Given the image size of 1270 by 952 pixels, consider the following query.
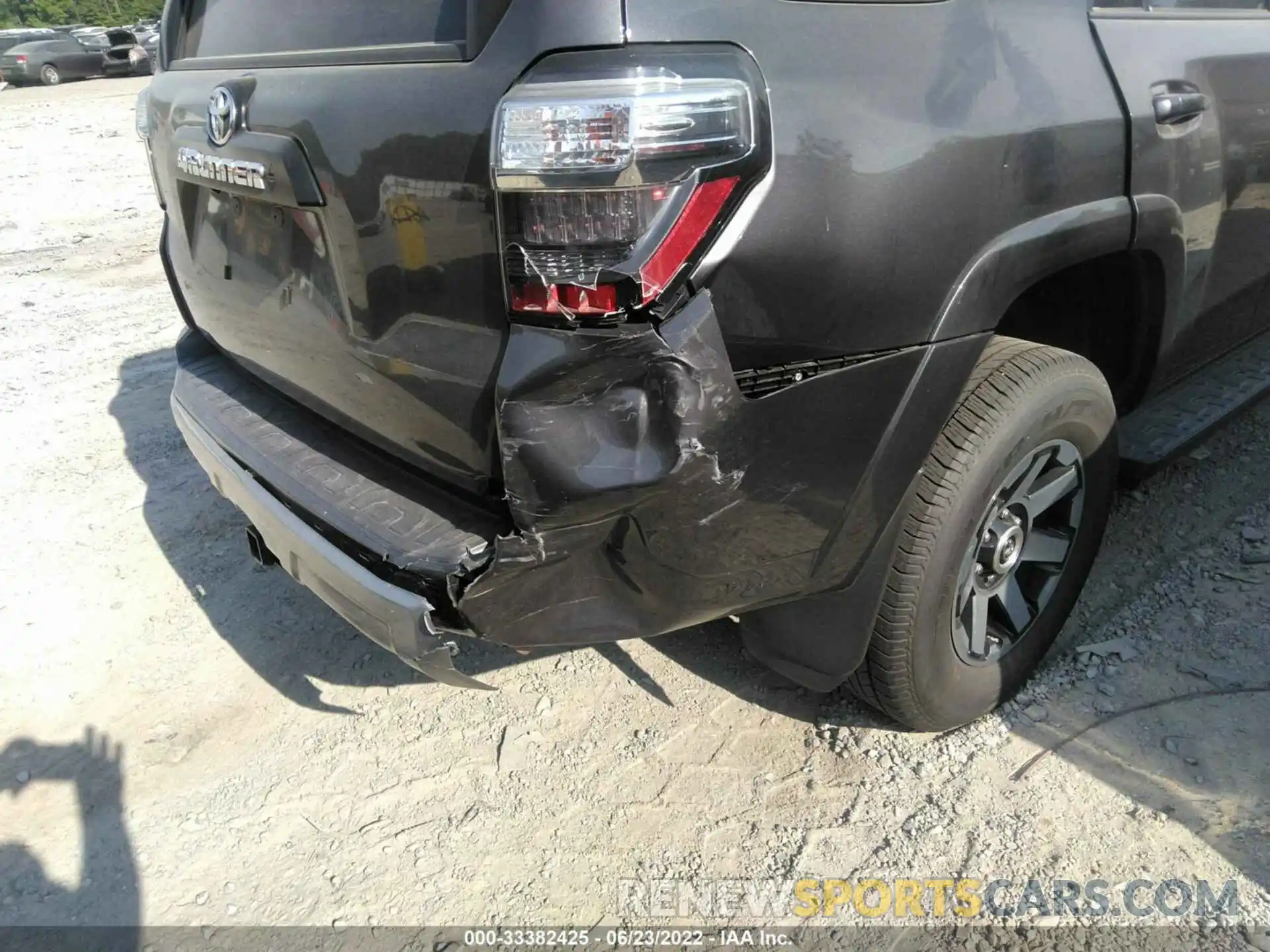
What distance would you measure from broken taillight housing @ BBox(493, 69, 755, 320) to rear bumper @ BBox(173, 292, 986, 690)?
0.09 metres

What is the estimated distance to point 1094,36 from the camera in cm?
211

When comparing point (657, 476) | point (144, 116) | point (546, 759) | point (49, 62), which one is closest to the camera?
point (657, 476)

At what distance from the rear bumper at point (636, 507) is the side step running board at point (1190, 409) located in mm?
1161

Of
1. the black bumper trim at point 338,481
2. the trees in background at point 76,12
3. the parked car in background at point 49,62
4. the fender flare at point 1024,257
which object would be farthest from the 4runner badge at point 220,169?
the trees in background at point 76,12

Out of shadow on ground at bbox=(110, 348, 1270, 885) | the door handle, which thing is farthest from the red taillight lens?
shadow on ground at bbox=(110, 348, 1270, 885)

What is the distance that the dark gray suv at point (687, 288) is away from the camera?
156cm

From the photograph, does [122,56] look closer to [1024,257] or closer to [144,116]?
[144,116]

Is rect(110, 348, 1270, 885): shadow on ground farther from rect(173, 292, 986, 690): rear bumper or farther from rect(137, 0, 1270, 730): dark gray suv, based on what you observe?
rect(173, 292, 986, 690): rear bumper

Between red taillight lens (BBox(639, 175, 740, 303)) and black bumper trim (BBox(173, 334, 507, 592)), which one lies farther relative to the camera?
black bumper trim (BBox(173, 334, 507, 592))

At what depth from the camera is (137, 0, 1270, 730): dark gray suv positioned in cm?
156

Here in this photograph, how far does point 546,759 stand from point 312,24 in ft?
5.99

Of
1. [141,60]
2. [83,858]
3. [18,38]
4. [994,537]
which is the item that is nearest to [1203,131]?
[994,537]

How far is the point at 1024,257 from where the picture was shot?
1.93m

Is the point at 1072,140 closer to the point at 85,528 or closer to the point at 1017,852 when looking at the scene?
the point at 1017,852
